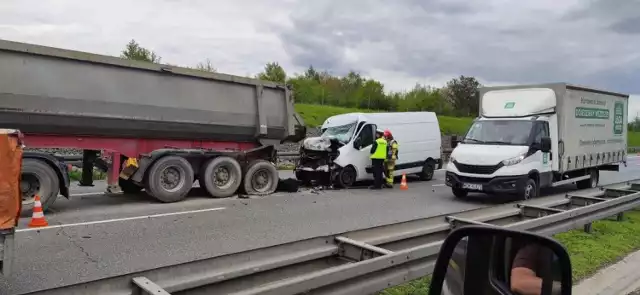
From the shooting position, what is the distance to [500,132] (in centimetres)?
1213

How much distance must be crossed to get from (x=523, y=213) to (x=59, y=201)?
8948mm

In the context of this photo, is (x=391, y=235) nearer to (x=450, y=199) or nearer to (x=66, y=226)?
(x=66, y=226)

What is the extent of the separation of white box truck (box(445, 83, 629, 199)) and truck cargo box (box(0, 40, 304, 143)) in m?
4.74

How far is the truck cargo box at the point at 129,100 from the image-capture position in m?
9.09

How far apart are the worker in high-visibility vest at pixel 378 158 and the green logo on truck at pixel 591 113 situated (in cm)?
508

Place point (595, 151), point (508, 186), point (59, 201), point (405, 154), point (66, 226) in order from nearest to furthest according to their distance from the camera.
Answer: point (66, 226) → point (59, 201) → point (508, 186) → point (595, 151) → point (405, 154)

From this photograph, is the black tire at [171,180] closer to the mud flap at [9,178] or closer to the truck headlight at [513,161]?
the mud flap at [9,178]

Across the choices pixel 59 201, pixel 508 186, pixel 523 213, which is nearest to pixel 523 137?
pixel 508 186

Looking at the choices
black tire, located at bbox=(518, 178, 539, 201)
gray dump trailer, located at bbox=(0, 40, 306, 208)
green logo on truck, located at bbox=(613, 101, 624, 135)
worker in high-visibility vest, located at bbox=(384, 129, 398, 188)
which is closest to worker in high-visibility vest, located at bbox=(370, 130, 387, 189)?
worker in high-visibility vest, located at bbox=(384, 129, 398, 188)

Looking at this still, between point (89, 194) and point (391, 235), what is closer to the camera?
point (391, 235)

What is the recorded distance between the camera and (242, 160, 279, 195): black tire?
12.5 m

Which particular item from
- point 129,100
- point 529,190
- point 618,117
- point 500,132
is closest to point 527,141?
point 500,132

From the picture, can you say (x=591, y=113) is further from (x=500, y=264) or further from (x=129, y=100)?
(x=500, y=264)

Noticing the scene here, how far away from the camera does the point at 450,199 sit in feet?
41.5
